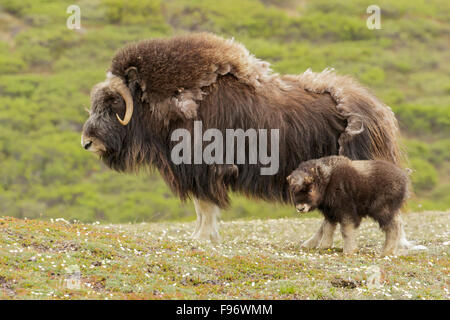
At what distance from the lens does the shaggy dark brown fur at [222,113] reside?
20.2 feet

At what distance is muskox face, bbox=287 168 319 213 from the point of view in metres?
5.55

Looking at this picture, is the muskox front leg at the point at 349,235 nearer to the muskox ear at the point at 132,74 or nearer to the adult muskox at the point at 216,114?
the adult muskox at the point at 216,114

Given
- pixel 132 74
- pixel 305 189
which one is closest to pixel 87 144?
pixel 132 74

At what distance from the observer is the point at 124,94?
6250mm

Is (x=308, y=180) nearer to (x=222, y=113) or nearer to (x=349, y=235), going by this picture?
(x=349, y=235)

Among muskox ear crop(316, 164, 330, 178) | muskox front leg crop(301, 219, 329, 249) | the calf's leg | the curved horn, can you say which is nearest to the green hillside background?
muskox front leg crop(301, 219, 329, 249)

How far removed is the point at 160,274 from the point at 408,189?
2349 millimetres

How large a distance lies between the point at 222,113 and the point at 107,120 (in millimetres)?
1102

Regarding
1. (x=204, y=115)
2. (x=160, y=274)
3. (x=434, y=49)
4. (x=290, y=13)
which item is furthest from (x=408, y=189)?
(x=290, y=13)

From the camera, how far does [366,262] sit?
5.34m

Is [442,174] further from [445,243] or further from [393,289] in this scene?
[393,289]

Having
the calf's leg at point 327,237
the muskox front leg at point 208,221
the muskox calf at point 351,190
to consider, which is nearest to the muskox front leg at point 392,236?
the muskox calf at point 351,190

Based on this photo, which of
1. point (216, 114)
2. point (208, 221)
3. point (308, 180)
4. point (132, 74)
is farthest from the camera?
point (208, 221)

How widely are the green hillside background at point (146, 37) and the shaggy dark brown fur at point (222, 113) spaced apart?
991cm
